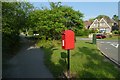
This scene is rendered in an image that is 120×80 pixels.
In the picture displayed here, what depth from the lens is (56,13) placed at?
31.2 m

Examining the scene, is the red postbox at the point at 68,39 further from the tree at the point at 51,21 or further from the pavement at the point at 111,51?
the tree at the point at 51,21

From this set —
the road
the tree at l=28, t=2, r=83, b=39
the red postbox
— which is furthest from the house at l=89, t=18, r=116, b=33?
the red postbox

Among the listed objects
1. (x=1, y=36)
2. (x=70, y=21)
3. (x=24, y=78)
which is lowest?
(x=24, y=78)

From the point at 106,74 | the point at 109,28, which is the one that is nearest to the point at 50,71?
the point at 106,74

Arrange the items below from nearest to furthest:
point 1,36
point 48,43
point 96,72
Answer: point 96,72
point 1,36
point 48,43

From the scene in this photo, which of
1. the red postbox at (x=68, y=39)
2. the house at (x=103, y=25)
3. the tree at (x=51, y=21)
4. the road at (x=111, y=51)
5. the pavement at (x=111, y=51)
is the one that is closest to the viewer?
the red postbox at (x=68, y=39)

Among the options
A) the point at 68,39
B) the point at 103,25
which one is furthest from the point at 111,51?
the point at 103,25

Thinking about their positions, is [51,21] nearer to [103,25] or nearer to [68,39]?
[68,39]

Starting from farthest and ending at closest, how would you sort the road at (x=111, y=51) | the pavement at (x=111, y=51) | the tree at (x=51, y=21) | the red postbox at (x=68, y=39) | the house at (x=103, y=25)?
the house at (x=103, y=25)
the tree at (x=51, y=21)
the road at (x=111, y=51)
the pavement at (x=111, y=51)
the red postbox at (x=68, y=39)

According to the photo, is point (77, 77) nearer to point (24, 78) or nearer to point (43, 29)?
point (24, 78)

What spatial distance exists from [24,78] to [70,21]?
25434mm

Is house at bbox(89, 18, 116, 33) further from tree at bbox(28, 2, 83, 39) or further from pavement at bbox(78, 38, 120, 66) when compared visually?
pavement at bbox(78, 38, 120, 66)

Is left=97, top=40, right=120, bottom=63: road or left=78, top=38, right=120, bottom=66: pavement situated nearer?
left=78, top=38, right=120, bottom=66: pavement

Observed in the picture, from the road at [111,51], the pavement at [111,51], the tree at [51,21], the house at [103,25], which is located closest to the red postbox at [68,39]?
the pavement at [111,51]
